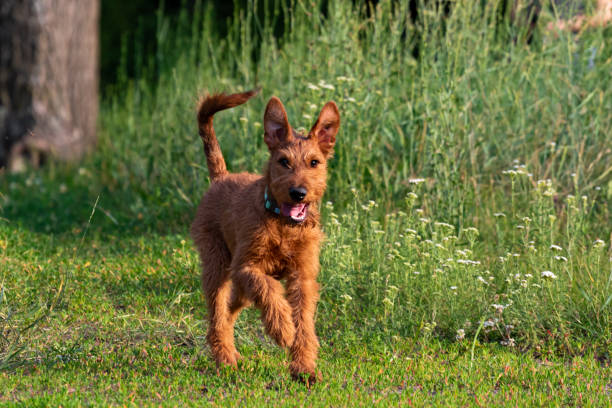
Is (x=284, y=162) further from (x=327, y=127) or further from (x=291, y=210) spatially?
(x=327, y=127)

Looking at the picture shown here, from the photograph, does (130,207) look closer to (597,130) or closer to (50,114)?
(50,114)

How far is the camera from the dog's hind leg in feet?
15.1

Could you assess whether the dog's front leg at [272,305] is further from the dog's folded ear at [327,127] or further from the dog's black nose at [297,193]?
the dog's folded ear at [327,127]

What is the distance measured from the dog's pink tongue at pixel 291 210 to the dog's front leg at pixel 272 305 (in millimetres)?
372

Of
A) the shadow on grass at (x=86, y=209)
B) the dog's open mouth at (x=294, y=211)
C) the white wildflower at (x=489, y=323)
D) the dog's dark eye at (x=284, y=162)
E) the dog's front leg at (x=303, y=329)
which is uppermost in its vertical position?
the dog's dark eye at (x=284, y=162)

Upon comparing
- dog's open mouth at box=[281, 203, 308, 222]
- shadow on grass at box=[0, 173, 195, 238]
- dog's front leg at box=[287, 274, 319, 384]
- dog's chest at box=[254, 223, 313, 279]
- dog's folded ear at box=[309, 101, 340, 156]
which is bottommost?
→ shadow on grass at box=[0, 173, 195, 238]

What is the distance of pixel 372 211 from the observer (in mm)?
6613

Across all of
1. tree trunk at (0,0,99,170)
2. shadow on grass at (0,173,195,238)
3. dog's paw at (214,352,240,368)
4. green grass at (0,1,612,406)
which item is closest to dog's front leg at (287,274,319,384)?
green grass at (0,1,612,406)

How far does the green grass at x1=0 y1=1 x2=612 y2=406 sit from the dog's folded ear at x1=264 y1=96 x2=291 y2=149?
1.21 meters

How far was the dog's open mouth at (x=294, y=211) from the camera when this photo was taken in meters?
4.28

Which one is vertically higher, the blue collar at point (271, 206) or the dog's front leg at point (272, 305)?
the blue collar at point (271, 206)

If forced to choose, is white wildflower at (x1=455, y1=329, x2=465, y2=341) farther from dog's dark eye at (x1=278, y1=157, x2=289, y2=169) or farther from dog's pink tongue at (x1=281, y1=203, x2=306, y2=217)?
dog's dark eye at (x1=278, y1=157, x2=289, y2=169)

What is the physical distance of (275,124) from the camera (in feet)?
14.9

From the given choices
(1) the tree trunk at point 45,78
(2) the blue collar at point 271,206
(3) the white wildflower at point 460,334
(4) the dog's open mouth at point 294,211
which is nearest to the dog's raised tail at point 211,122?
(2) the blue collar at point 271,206
